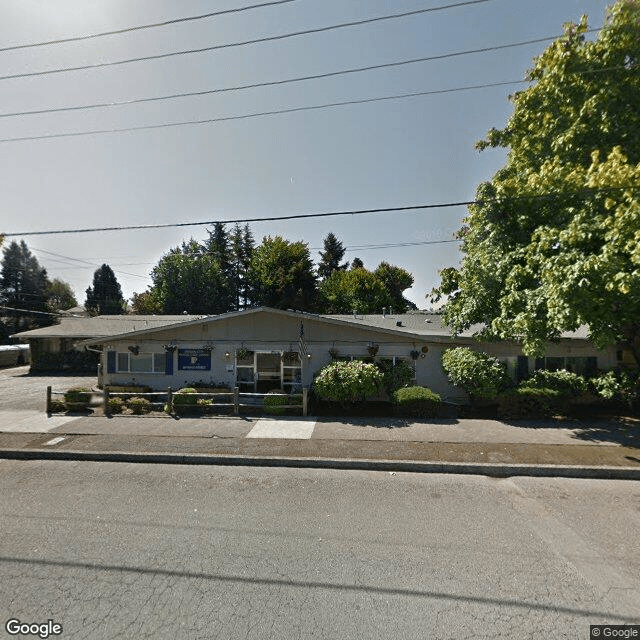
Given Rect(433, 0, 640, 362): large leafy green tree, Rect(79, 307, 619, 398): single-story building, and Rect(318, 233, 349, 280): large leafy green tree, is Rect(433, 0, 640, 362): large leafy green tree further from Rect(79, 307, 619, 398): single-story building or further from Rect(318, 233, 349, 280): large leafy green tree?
Rect(318, 233, 349, 280): large leafy green tree

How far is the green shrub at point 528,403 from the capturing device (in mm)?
11086

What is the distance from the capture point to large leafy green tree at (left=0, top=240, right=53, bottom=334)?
1850 inches

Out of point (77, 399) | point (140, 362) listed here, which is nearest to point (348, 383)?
point (140, 362)

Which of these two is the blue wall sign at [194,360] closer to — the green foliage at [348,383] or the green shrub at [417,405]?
the green foliage at [348,383]

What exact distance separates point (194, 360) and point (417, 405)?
9219mm

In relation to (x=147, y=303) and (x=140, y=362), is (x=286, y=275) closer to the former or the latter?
(x=147, y=303)

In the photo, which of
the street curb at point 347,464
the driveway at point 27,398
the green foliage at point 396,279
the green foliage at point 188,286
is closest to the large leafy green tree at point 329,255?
the green foliage at point 396,279

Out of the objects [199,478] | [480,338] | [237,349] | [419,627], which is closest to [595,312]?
[480,338]

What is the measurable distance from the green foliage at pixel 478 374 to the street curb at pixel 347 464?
4618 millimetres

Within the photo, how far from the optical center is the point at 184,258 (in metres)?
41.9

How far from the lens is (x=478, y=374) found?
11.6m

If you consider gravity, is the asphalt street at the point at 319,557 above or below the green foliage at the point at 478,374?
below

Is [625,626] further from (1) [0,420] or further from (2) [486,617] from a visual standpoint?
(1) [0,420]

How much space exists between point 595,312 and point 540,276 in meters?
1.57
